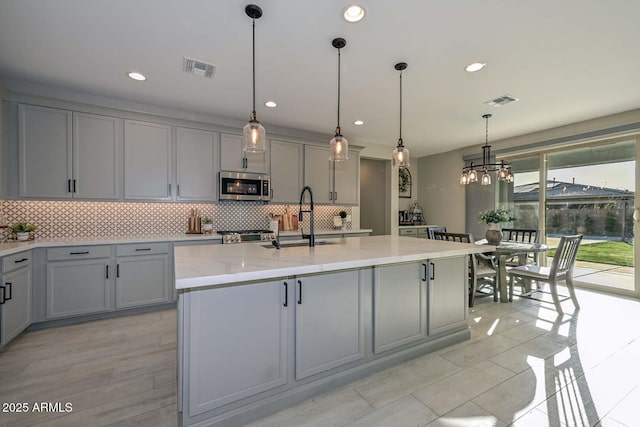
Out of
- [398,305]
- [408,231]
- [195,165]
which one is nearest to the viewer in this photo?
[398,305]

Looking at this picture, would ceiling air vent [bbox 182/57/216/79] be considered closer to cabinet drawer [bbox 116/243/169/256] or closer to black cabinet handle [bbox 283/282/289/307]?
cabinet drawer [bbox 116/243/169/256]

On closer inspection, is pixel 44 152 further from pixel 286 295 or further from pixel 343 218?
pixel 343 218

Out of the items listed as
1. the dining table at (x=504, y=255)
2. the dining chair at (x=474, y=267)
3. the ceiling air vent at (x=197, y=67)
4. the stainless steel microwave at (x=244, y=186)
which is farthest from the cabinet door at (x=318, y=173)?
the dining table at (x=504, y=255)

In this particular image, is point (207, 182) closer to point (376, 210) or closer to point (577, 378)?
point (376, 210)

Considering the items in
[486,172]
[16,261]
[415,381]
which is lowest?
[415,381]

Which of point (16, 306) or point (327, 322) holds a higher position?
point (327, 322)

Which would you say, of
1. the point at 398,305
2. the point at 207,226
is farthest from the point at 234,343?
the point at 207,226

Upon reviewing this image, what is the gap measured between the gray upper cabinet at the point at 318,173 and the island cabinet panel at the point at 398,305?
2678 mm

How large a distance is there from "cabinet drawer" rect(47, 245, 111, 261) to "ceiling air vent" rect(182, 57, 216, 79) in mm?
2127

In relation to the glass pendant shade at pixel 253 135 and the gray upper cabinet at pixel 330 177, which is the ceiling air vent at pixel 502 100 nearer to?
the gray upper cabinet at pixel 330 177

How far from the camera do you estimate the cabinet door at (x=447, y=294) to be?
7.95ft

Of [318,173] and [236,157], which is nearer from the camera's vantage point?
[236,157]

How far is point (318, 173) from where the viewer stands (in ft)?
15.9

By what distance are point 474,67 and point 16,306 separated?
4.75m
